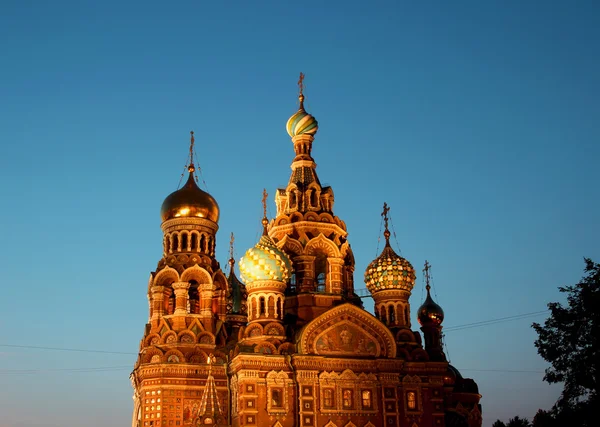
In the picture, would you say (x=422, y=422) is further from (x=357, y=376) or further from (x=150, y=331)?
(x=150, y=331)

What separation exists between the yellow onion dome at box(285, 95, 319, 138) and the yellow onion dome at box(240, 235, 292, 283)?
24.5ft

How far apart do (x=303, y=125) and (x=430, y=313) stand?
11286 mm

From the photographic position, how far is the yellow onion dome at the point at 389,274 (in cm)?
3416

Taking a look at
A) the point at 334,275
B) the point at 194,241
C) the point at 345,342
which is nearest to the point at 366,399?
the point at 345,342

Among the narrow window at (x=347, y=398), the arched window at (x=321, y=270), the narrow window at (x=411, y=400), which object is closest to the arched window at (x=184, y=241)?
the arched window at (x=321, y=270)

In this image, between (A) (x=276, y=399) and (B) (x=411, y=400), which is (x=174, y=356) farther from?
(B) (x=411, y=400)

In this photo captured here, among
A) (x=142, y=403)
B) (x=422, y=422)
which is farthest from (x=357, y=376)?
(x=142, y=403)

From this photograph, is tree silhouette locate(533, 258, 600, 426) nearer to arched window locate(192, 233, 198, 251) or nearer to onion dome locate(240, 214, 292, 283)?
onion dome locate(240, 214, 292, 283)

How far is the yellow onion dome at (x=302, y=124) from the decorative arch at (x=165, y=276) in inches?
357

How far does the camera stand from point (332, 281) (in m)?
34.6

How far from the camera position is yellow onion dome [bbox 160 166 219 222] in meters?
34.7

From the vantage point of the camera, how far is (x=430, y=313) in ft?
135

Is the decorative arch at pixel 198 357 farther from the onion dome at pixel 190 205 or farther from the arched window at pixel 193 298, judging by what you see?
the onion dome at pixel 190 205

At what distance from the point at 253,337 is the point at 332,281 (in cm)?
493
